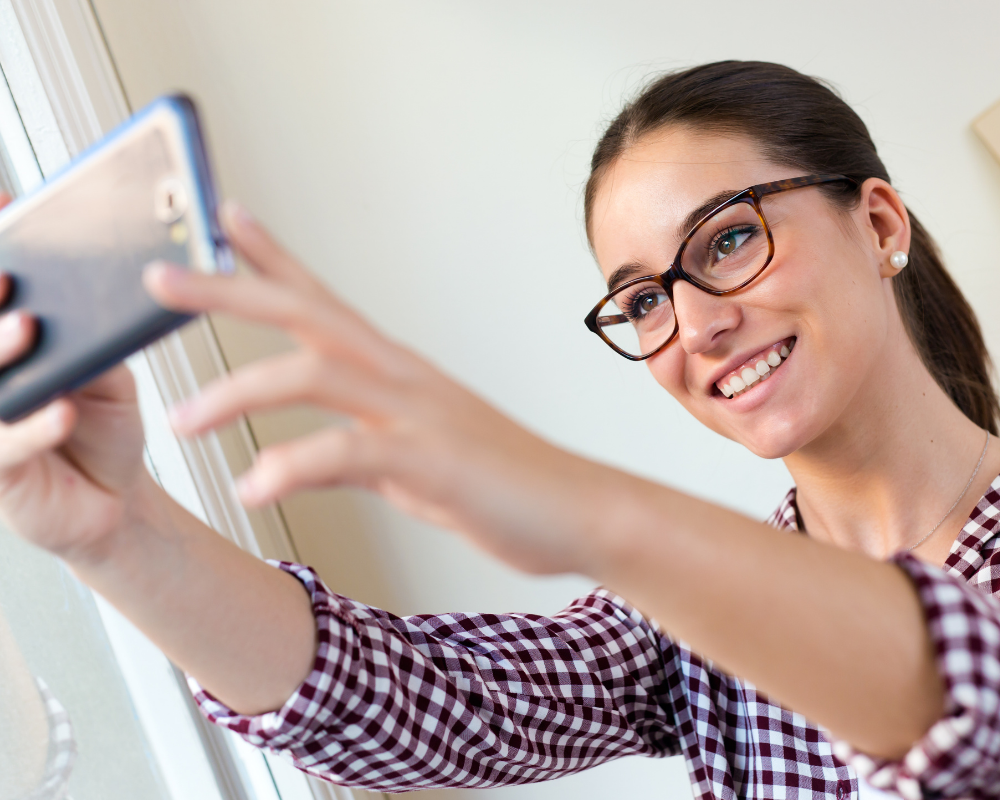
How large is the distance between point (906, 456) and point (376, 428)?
2.60 ft

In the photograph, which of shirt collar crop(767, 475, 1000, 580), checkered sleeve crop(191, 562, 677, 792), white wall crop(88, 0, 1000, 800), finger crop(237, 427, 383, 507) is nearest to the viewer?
finger crop(237, 427, 383, 507)

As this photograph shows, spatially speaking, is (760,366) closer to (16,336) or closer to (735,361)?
(735,361)

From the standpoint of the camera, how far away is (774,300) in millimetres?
884

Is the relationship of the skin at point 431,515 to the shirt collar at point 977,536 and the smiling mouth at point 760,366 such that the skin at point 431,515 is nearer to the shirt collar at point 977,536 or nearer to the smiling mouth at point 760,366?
the smiling mouth at point 760,366

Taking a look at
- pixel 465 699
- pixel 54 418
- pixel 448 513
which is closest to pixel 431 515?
pixel 448 513

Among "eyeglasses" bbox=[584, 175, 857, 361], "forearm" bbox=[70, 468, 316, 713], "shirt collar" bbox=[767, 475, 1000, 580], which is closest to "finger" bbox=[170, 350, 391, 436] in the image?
"forearm" bbox=[70, 468, 316, 713]

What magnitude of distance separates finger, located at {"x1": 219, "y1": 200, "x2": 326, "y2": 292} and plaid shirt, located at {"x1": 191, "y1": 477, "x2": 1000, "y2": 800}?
376 millimetres

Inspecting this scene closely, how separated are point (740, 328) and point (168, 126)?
68 cm

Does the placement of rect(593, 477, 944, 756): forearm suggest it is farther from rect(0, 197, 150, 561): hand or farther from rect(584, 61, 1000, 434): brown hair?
rect(584, 61, 1000, 434): brown hair

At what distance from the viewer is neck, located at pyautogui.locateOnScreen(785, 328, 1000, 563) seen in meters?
0.94

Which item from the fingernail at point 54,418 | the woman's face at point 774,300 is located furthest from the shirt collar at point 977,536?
the fingernail at point 54,418

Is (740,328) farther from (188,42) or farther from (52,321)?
(188,42)

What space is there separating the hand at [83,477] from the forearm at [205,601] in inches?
0.8

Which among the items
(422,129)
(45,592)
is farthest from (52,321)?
(422,129)
